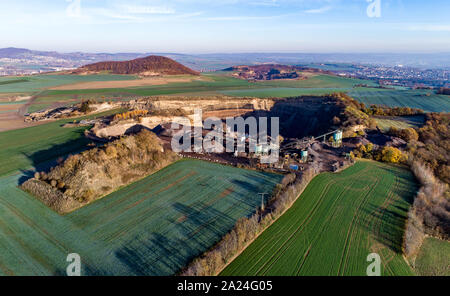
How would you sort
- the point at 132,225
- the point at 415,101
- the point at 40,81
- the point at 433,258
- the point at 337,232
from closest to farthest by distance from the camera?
1. the point at 433,258
2. the point at 337,232
3. the point at 132,225
4. the point at 415,101
5. the point at 40,81

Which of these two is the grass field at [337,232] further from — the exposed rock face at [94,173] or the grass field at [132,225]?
the exposed rock face at [94,173]

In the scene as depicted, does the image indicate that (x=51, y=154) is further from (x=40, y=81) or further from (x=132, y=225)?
(x=40, y=81)

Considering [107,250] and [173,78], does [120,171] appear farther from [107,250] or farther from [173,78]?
[173,78]

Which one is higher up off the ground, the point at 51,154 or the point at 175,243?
the point at 51,154

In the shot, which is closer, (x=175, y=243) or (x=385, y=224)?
(x=175, y=243)

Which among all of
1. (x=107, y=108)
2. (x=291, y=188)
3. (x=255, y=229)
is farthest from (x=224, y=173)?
(x=107, y=108)

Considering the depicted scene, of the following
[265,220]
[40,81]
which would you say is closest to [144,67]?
[40,81]
